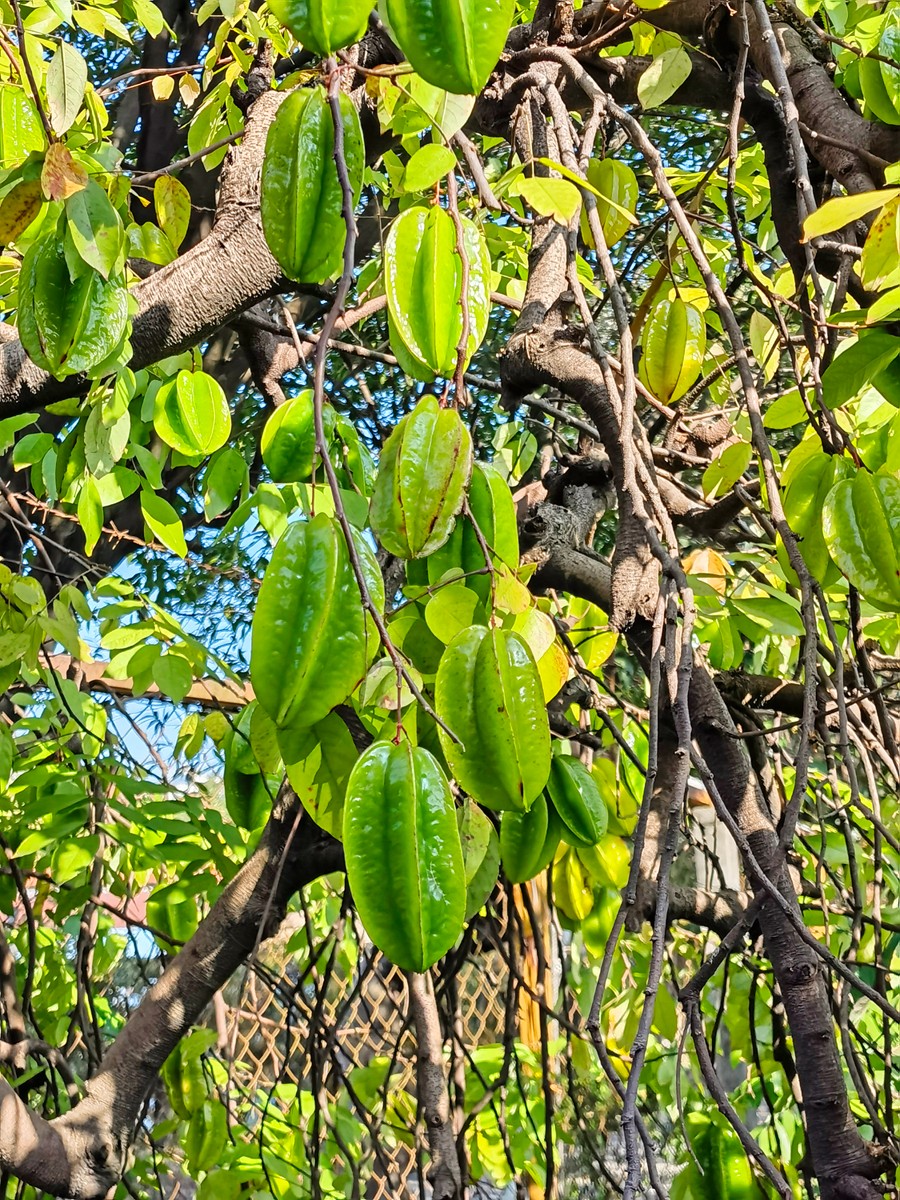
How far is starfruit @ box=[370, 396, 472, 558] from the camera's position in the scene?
0.70m

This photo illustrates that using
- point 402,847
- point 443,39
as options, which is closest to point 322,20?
point 443,39

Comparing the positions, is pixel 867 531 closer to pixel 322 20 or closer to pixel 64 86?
pixel 322 20

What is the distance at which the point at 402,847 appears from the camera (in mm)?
608

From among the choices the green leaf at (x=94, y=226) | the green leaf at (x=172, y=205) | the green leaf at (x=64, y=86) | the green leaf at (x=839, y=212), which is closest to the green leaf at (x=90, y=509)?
the green leaf at (x=172, y=205)

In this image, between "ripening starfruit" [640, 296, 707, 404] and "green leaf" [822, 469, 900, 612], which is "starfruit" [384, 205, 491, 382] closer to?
"green leaf" [822, 469, 900, 612]

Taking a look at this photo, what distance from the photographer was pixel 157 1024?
1.54m

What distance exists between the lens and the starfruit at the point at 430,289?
2.48ft

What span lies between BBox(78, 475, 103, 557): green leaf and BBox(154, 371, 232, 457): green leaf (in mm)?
170

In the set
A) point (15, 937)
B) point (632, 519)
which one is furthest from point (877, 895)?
point (15, 937)

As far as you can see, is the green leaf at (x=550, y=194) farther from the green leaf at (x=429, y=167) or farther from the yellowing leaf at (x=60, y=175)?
the yellowing leaf at (x=60, y=175)

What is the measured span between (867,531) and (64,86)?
2.86 ft

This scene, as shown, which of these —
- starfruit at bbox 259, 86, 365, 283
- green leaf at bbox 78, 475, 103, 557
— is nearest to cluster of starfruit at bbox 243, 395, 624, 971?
starfruit at bbox 259, 86, 365, 283

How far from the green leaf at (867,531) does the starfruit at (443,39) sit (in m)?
0.37

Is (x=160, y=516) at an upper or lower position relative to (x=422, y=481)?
lower
